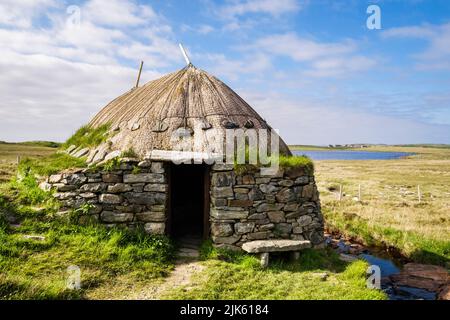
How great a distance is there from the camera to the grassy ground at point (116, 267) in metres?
5.53

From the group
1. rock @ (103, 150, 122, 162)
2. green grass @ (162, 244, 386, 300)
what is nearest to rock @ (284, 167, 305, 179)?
green grass @ (162, 244, 386, 300)

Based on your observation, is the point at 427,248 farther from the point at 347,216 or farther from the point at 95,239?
the point at 95,239

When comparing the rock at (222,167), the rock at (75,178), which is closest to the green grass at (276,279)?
the rock at (222,167)

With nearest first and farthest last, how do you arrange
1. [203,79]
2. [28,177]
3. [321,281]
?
[321,281]
[28,177]
[203,79]

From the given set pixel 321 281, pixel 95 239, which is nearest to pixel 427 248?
pixel 321 281

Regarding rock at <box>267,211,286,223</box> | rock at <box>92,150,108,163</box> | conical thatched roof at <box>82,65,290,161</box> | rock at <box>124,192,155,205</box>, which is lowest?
rock at <box>267,211,286,223</box>

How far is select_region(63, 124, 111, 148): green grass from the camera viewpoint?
880 cm

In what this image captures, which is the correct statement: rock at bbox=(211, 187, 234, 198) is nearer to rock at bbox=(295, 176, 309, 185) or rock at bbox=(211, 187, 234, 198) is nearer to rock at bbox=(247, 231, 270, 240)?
rock at bbox=(247, 231, 270, 240)

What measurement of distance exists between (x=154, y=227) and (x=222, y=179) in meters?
1.78

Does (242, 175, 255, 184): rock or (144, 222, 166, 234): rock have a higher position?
(242, 175, 255, 184): rock

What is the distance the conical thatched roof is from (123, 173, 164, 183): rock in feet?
1.70

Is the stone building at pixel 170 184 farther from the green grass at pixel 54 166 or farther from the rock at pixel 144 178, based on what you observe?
the green grass at pixel 54 166

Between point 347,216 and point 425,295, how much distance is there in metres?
5.85

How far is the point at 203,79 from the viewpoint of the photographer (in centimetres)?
972
